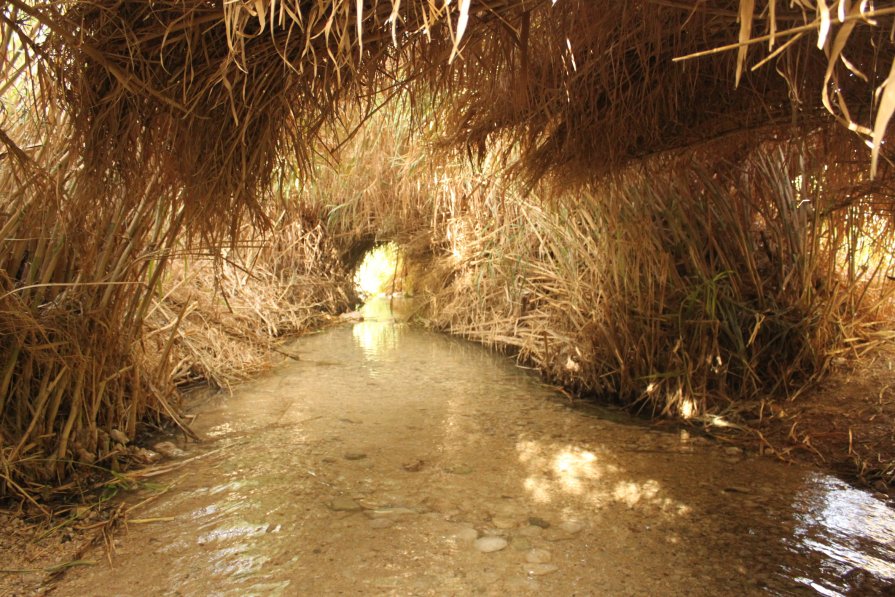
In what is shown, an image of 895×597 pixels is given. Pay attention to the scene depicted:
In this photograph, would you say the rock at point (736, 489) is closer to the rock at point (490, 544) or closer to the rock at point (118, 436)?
the rock at point (490, 544)

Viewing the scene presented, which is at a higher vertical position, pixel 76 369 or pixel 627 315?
pixel 627 315

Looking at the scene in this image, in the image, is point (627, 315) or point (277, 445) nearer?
point (277, 445)

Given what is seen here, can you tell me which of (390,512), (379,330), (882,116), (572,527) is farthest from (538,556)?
(379,330)

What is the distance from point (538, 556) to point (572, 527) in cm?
25

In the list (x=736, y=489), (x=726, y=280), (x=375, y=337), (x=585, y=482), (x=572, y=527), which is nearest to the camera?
(x=572, y=527)

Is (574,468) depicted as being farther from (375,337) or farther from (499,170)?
(375,337)

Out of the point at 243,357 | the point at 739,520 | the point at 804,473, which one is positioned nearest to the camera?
the point at 739,520

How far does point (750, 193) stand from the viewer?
3.33 m

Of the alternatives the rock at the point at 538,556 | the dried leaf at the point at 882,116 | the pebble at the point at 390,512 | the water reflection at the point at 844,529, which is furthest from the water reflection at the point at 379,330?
the dried leaf at the point at 882,116

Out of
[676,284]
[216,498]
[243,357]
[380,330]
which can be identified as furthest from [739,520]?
[380,330]

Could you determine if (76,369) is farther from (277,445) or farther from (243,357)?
(243,357)

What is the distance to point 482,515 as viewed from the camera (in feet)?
7.11

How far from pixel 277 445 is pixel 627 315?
2.10 m

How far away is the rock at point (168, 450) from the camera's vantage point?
108 inches
